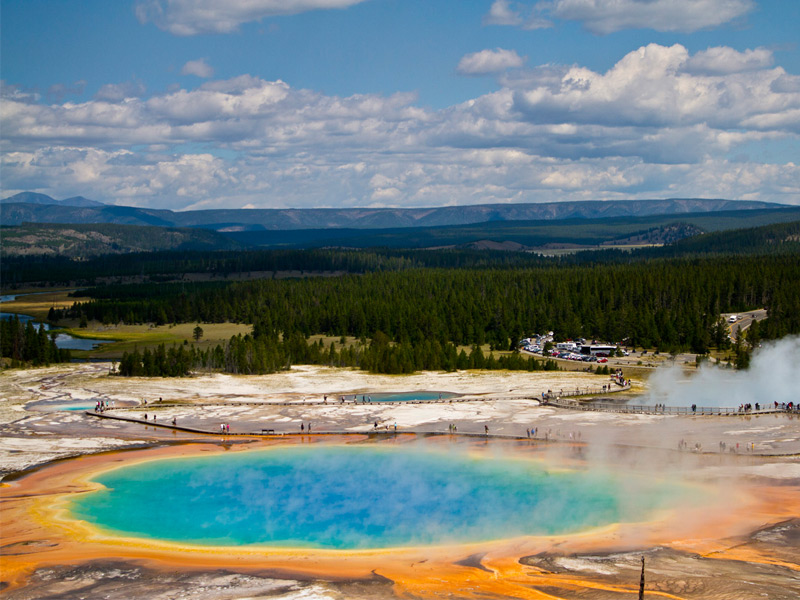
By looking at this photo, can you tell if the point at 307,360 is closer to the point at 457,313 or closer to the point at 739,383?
the point at 457,313

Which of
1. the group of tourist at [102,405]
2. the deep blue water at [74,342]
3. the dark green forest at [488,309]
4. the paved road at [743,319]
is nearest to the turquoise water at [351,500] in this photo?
the group of tourist at [102,405]

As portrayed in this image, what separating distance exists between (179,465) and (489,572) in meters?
24.0

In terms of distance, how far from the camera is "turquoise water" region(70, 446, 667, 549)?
131 feet

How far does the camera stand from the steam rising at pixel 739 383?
6762 centimetres

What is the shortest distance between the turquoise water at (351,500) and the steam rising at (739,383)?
23.9 m

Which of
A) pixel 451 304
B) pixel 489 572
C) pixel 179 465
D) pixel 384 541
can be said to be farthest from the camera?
pixel 451 304

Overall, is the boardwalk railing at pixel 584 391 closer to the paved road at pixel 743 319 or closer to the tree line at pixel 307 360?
the tree line at pixel 307 360

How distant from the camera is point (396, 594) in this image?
32.4 m

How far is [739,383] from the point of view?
241 ft

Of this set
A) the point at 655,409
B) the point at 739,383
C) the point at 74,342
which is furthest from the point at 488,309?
the point at 655,409

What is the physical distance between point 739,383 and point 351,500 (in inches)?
1652

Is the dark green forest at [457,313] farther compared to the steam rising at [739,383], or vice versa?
the dark green forest at [457,313]

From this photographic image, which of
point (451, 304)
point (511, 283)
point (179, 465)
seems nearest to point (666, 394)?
point (179, 465)

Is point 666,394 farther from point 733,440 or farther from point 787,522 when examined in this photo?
point 787,522
